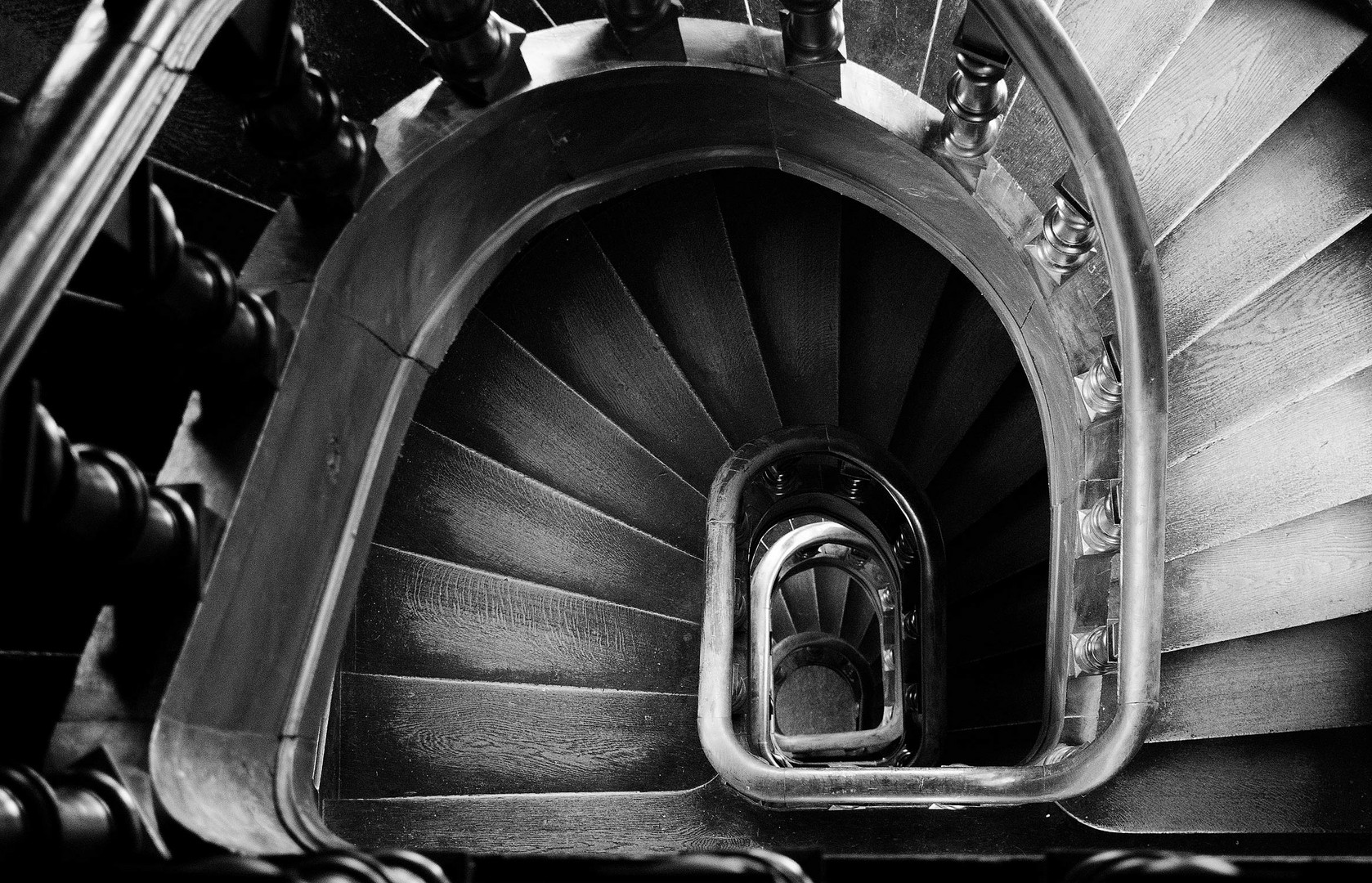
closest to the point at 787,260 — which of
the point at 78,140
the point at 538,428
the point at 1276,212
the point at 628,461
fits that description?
the point at 628,461

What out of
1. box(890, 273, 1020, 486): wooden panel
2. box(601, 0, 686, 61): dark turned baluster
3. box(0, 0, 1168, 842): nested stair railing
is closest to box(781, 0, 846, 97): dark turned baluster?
box(0, 0, 1168, 842): nested stair railing

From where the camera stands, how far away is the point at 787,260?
342cm

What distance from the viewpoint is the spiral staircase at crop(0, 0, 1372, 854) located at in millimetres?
2129

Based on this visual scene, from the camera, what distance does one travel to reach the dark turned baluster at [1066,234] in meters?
2.37

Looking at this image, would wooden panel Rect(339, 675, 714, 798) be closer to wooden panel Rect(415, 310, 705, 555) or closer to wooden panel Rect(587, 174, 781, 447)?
wooden panel Rect(415, 310, 705, 555)

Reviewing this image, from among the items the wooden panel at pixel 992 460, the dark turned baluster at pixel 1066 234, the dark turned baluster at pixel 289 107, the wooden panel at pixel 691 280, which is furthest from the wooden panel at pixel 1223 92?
the dark turned baluster at pixel 289 107

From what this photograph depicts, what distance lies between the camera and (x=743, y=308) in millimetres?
3416

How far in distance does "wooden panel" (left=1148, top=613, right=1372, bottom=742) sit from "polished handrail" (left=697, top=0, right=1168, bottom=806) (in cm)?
30

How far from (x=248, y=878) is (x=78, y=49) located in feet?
2.91

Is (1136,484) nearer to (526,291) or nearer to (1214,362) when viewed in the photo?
(1214,362)

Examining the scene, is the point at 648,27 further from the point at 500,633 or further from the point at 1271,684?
the point at 1271,684

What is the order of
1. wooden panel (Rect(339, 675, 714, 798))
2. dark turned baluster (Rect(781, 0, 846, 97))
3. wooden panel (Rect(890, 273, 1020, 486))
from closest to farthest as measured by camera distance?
dark turned baluster (Rect(781, 0, 846, 97))
wooden panel (Rect(339, 675, 714, 798))
wooden panel (Rect(890, 273, 1020, 486))

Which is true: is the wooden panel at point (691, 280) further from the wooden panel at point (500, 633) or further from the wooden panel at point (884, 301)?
the wooden panel at point (500, 633)

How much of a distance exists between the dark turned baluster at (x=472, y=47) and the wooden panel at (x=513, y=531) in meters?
1.03
